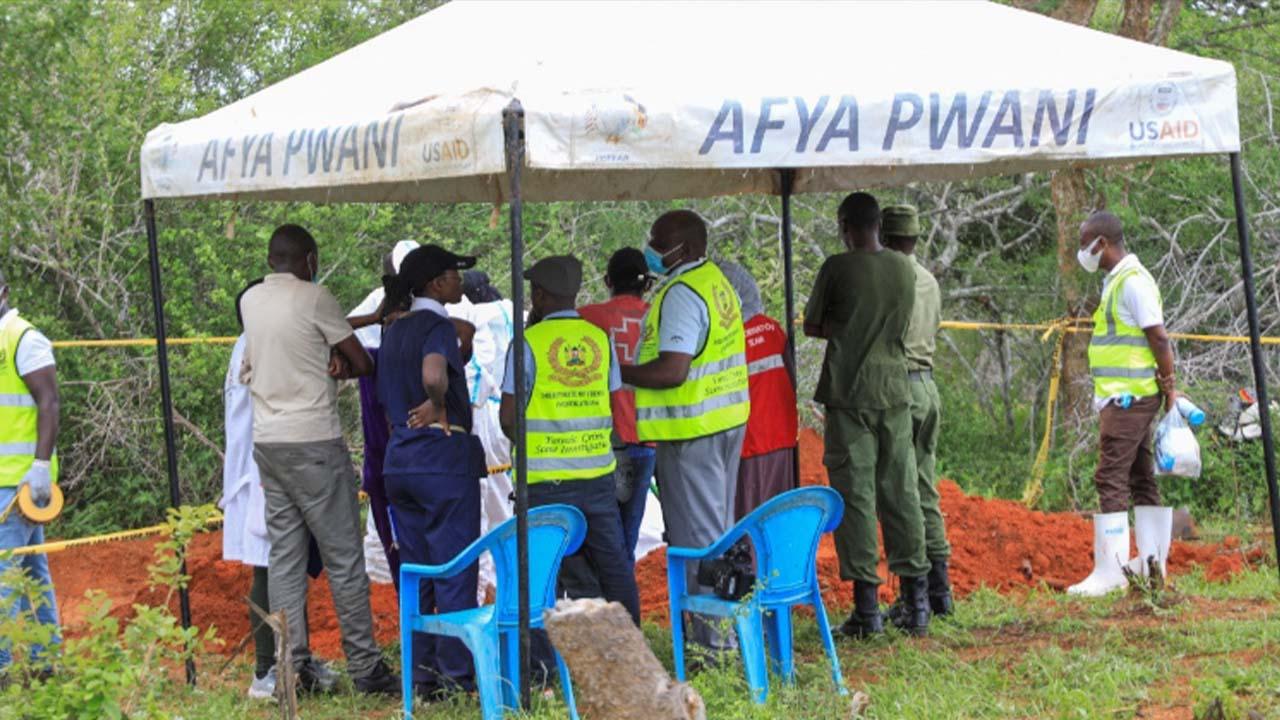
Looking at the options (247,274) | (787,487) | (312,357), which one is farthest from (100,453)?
(787,487)

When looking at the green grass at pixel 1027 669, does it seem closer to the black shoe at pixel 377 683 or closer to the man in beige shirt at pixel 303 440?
the black shoe at pixel 377 683

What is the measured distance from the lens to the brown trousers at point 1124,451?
801 centimetres

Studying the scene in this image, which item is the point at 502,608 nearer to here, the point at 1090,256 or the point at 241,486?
the point at 241,486

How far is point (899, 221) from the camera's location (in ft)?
25.3

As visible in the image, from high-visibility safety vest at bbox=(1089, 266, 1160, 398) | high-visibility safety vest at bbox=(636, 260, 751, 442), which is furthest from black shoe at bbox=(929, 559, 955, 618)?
high-visibility safety vest at bbox=(636, 260, 751, 442)

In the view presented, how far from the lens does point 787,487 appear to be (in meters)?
7.59

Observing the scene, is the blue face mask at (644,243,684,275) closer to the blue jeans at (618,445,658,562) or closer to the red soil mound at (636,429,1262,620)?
the blue jeans at (618,445,658,562)

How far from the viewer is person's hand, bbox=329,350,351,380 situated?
6734 mm

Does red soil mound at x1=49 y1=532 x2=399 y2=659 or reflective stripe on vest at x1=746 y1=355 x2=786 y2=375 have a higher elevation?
reflective stripe on vest at x1=746 y1=355 x2=786 y2=375

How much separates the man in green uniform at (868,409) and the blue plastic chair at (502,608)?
5.76 feet

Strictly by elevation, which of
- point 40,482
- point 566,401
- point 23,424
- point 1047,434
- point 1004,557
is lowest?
point 1004,557

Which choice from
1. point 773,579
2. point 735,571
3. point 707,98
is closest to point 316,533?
point 735,571

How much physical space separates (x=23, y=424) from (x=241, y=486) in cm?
100

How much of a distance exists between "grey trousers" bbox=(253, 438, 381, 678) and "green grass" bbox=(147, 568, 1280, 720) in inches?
11.1
